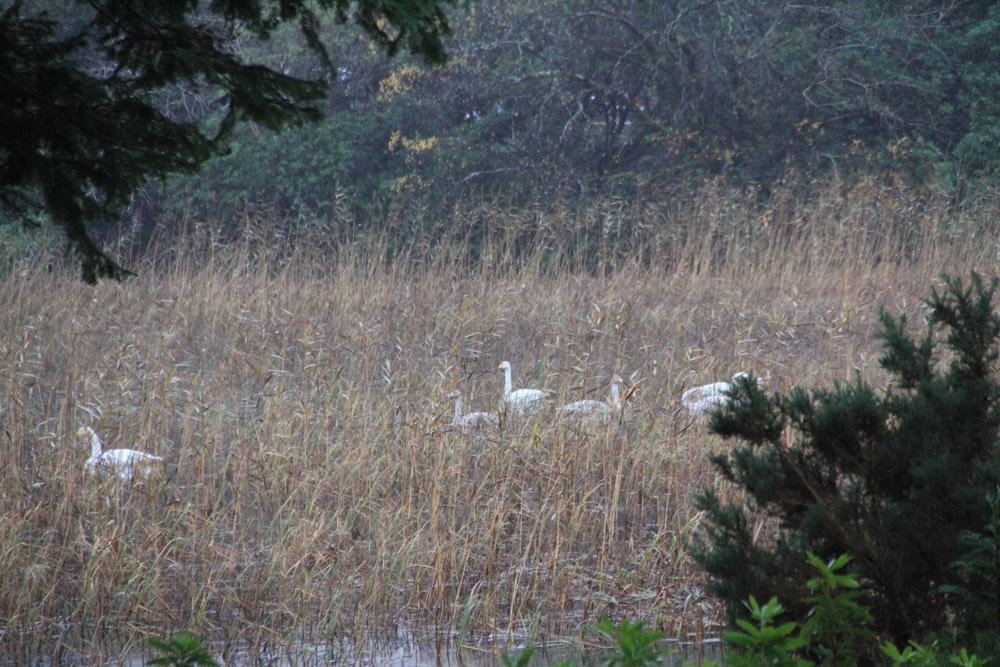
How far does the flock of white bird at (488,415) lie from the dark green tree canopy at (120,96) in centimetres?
196

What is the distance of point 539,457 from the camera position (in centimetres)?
487

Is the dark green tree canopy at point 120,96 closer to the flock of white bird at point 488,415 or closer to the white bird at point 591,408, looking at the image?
the flock of white bird at point 488,415

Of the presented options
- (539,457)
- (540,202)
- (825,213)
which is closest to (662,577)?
(539,457)

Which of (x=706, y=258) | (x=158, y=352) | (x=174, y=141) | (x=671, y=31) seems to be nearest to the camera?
(x=174, y=141)

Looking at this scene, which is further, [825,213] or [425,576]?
[825,213]

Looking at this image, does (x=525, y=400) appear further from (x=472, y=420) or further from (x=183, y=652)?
(x=183, y=652)

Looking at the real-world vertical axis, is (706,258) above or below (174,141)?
below

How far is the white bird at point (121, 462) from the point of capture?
471 centimetres

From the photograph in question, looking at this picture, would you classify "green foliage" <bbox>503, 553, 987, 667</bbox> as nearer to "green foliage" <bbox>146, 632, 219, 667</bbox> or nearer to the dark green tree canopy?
"green foliage" <bbox>146, 632, 219, 667</bbox>

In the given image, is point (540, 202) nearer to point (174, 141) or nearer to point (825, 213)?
point (825, 213)

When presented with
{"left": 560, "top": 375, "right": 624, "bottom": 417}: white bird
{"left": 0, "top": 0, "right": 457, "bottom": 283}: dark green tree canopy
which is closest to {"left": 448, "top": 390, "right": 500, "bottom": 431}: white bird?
{"left": 560, "top": 375, "right": 624, "bottom": 417}: white bird

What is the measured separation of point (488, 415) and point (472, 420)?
0.12 metres

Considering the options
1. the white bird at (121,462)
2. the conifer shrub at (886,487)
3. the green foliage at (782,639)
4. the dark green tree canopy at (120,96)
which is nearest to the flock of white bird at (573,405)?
the white bird at (121,462)

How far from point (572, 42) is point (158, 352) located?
9934mm
